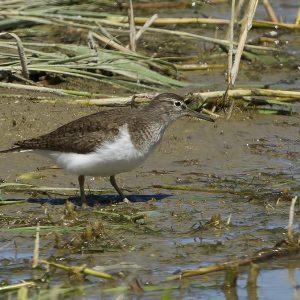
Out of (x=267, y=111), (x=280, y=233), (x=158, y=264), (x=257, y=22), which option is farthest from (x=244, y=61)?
(x=158, y=264)

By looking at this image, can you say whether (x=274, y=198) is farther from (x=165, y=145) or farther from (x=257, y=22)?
(x=257, y=22)

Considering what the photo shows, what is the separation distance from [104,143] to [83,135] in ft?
1.01

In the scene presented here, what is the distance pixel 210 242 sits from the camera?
856cm

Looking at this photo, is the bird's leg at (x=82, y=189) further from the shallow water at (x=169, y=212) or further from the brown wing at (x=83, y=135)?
the brown wing at (x=83, y=135)

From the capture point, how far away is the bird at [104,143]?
9211 mm

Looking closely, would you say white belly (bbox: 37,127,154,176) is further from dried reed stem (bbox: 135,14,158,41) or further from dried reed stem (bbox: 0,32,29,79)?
dried reed stem (bbox: 135,14,158,41)

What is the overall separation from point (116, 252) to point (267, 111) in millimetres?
4503

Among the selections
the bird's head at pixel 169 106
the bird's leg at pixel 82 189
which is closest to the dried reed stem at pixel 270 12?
the bird's head at pixel 169 106

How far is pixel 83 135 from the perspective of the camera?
9461mm

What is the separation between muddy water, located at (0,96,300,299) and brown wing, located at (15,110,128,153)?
1.68ft

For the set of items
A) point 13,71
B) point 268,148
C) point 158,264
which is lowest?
point 158,264

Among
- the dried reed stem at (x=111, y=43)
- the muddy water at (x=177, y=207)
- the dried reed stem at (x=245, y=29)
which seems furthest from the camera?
the dried reed stem at (x=111, y=43)

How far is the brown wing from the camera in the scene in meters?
9.32

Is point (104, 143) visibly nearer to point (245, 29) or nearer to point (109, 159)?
point (109, 159)
